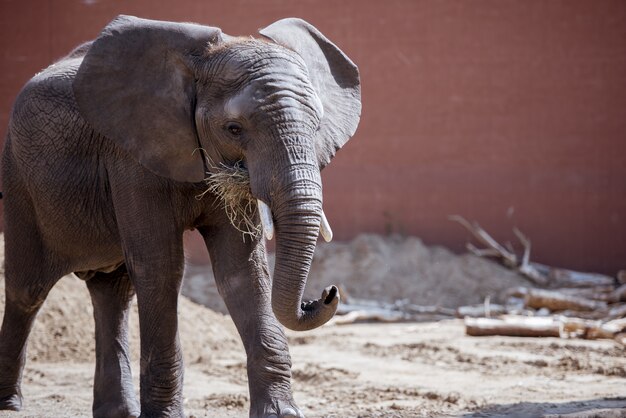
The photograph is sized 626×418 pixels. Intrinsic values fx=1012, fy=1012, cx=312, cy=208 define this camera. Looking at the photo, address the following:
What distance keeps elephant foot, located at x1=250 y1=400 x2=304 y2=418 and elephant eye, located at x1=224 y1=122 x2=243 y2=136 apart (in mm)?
1451

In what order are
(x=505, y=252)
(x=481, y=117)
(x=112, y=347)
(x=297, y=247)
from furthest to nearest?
1. (x=481, y=117)
2. (x=505, y=252)
3. (x=112, y=347)
4. (x=297, y=247)

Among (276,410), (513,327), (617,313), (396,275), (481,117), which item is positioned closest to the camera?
(276,410)

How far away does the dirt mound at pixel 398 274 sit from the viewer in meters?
12.8

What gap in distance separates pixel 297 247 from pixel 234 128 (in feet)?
2.37

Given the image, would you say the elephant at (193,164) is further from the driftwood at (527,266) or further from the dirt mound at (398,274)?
the driftwood at (527,266)

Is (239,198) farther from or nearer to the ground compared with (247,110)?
nearer to the ground

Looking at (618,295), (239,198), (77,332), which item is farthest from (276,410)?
(618,295)

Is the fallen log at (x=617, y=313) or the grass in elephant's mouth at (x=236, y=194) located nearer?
the grass in elephant's mouth at (x=236, y=194)

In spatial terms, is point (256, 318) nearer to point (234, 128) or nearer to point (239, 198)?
point (239, 198)

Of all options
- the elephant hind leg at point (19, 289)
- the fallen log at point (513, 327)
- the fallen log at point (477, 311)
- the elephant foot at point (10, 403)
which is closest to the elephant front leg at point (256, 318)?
the elephant hind leg at point (19, 289)

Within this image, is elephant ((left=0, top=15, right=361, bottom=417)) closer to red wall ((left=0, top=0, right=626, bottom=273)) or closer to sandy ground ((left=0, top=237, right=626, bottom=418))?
sandy ground ((left=0, top=237, right=626, bottom=418))

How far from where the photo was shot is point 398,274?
43.5 ft

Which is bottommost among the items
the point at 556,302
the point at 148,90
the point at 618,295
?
the point at 148,90

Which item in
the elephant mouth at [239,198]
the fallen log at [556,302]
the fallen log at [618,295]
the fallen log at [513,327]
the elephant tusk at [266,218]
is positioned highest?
the fallen log at [618,295]
